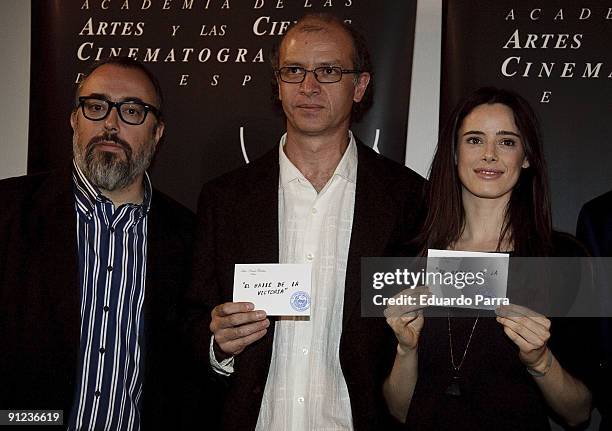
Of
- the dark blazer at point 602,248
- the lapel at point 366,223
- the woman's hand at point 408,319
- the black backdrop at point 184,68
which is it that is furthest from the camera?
the black backdrop at point 184,68

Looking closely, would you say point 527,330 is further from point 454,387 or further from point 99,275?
point 99,275

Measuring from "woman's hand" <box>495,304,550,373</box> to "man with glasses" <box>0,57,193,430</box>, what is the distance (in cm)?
132

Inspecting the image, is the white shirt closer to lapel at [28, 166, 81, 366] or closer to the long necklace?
the long necklace

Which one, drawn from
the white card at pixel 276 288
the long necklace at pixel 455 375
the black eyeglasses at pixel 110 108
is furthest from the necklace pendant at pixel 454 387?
the black eyeglasses at pixel 110 108

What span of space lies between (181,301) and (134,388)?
373 mm

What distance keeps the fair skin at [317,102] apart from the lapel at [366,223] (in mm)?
139

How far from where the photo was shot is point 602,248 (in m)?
2.66

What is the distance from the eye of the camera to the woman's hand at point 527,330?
6.84 feet

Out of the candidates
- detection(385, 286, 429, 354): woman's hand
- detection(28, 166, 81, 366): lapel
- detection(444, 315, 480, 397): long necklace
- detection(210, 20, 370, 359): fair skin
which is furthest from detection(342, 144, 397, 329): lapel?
detection(28, 166, 81, 366): lapel

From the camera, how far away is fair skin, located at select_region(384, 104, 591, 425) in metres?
2.24

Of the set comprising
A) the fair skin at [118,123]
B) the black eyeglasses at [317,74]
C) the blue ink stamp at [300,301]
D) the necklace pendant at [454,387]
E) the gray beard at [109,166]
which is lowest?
the necklace pendant at [454,387]

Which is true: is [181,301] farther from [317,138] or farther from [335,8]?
[335,8]

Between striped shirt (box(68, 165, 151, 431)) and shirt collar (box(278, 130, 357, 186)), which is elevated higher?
shirt collar (box(278, 130, 357, 186))
